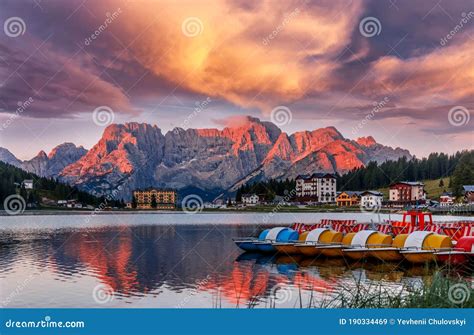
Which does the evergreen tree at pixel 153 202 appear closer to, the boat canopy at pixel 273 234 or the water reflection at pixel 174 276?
the water reflection at pixel 174 276

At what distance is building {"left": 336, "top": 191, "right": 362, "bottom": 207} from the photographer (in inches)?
5290

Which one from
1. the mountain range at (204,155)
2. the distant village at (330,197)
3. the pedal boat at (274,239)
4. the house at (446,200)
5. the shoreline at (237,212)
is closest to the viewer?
the pedal boat at (274,239)

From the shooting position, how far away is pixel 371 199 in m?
127

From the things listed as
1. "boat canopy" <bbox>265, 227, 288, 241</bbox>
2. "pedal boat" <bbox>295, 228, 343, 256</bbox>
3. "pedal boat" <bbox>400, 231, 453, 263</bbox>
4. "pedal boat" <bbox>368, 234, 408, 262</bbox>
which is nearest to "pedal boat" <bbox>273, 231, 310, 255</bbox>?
"pedal boat" <bbox>295, 228, 343, 256</bbox>

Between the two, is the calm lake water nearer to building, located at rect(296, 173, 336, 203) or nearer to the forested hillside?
building, located at rect(296, 173, 336, 203)

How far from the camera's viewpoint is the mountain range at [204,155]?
45.4 m

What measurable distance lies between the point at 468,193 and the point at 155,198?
9121 centimetres

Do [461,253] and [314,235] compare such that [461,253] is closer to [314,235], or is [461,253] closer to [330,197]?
[314,235]

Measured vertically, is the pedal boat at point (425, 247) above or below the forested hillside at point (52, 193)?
below

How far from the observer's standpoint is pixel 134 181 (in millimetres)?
108062

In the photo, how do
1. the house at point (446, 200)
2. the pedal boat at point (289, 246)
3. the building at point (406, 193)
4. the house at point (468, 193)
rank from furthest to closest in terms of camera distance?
1. the house at point (446, 200)
2. the house at point (468, 193)
3. the building at point (406, 193)
4. the pedal boat at point (289, 246)

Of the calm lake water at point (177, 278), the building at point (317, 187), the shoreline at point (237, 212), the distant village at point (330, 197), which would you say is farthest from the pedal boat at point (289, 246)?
the building at point (317, 187)

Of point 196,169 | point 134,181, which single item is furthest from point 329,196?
point 134,181
